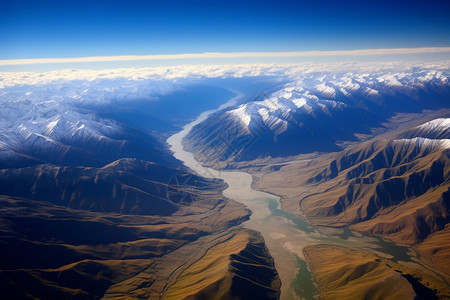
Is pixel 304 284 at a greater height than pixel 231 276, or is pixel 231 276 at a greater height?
pixel 231 276

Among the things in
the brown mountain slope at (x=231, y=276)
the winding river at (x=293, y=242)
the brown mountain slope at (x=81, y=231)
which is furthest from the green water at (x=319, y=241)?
the brown mountain slope at (x=81, y=231)

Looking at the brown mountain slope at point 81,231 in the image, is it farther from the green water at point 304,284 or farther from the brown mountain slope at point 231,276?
the green water at point 304,284

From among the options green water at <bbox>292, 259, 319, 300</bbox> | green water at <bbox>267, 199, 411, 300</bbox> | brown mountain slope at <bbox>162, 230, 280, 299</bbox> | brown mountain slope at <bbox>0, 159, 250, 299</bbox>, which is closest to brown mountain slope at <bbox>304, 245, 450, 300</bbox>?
green water at <bbox>292, 259, 319, 300</bbox>

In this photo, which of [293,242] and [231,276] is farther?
[293,242]

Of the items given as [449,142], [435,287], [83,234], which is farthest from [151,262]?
[449,142]

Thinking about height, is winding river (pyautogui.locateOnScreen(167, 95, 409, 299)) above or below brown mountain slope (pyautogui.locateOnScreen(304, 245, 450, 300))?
below

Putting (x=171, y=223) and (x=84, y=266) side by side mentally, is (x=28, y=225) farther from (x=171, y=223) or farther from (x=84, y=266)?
(x=171, y=223)

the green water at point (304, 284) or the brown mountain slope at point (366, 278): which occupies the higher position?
the brown mountain slope at point (366, 278)

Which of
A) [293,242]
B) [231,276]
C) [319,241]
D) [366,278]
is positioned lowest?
[319,241]

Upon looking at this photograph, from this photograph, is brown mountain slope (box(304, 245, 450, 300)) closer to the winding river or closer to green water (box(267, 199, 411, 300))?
green water (box(267, 199, 411, 300))

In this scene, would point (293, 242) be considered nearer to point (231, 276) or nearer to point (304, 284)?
point (304, 284)

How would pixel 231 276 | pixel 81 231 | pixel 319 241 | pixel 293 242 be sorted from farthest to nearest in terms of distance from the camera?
1. pixel 319 241
2. pixel 293 242
3. pixel 81 231
4. pixel 231 276

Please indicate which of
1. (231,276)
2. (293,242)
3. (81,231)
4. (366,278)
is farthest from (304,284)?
(81,231)
